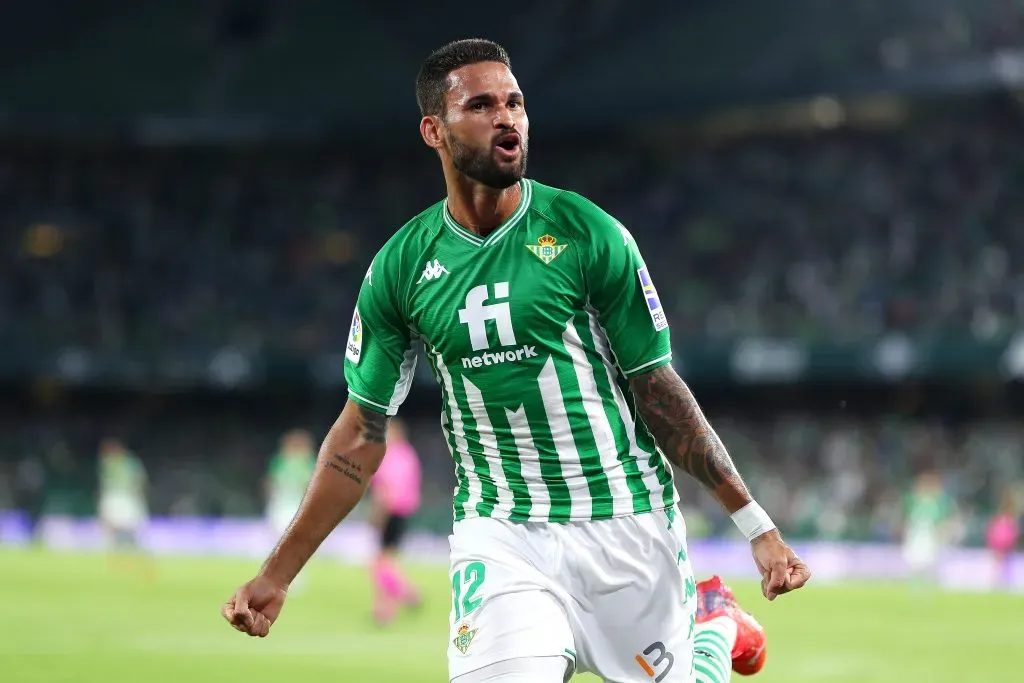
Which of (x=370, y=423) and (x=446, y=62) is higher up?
(x=446, y=62)

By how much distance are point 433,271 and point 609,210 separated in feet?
98.9

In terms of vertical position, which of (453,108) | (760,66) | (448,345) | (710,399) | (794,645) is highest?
(760,66)

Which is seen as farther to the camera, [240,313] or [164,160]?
[164,160]

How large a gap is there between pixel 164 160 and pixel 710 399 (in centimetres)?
1497

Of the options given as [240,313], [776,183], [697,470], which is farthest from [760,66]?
[697,470]

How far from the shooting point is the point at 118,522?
2334 cm

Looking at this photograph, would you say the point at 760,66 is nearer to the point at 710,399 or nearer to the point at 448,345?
the point at 710,399

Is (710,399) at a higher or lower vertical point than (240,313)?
lower

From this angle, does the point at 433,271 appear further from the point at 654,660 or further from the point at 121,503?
the point at 121,503

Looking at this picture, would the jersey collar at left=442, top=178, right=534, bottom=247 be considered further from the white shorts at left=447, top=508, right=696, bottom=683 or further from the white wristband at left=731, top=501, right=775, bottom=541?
the white wristband at left=731, top=501, right=775, bottom=541

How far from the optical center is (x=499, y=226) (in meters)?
4.83

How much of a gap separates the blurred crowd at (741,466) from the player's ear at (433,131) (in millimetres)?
21270

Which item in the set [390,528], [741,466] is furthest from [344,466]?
[741,466]

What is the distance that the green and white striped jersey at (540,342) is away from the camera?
4.71 m
